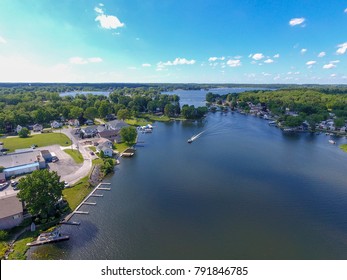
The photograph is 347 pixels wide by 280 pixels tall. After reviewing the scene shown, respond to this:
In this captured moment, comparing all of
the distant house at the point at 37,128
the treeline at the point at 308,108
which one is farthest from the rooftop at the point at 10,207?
the treeline at the point at 308,108

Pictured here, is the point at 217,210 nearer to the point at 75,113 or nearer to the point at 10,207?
the point at 10,207

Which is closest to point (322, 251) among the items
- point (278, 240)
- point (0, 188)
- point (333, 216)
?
point (278, 240)

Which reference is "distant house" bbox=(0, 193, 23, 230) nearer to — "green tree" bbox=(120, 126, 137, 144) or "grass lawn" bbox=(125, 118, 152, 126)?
"green tree" bbox=(120, 126, 137, 144)

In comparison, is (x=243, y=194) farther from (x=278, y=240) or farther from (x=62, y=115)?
(x=62, y=115)

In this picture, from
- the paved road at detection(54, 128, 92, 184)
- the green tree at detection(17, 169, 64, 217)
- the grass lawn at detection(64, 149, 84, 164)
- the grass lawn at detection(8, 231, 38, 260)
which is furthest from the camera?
the grass lawn at detection(64, 149, 84, 164)

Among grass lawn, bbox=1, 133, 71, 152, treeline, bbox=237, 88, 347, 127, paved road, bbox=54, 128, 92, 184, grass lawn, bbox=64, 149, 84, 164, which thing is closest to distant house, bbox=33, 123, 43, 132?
grass lawn, bbox=1, 133, 71, 152

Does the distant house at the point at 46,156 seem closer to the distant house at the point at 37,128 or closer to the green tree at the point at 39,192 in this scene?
the green tree at the point at 39,192
